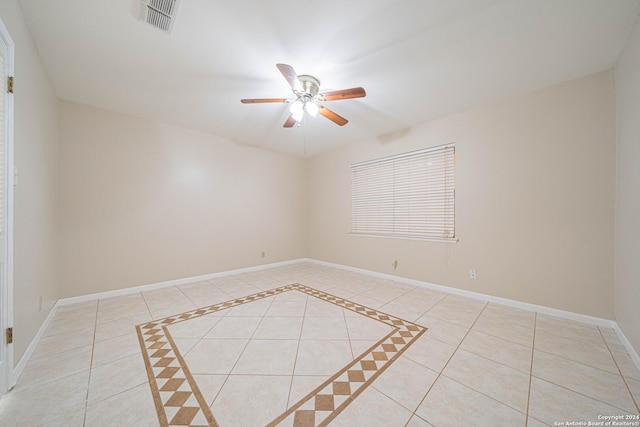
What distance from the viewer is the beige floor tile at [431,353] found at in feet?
5.82

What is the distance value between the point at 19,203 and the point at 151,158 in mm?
2027

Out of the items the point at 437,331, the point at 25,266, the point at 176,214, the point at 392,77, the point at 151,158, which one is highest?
the point at 392,77

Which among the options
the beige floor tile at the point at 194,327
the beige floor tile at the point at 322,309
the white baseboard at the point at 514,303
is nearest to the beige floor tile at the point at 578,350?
the white baseboard at the point at 514,303

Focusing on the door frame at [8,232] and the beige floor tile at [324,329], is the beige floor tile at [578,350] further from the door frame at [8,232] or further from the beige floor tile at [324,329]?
the door frame at [8,232]

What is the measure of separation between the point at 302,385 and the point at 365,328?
38.7 inches

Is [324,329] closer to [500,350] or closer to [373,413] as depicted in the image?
[373,413]

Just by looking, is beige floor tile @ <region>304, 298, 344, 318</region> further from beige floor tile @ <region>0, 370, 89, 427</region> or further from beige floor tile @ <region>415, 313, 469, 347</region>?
beige floor tile @ <region>0, 370, 89, 427</region>

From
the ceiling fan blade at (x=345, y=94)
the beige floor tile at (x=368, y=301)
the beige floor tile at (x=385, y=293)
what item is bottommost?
the beige floor tile at (x=385, y=293)

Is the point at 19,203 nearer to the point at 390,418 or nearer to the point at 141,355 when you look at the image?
the point at 141,355

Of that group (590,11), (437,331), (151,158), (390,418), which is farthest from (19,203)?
(590,11)

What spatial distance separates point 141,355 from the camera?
187 cm

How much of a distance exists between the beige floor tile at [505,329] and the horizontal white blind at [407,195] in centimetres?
122

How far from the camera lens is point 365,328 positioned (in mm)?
2330

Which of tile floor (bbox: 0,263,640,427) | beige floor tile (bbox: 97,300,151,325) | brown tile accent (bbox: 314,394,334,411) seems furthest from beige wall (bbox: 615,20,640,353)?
beige floor tile (bbox: 97,300,151,325)
